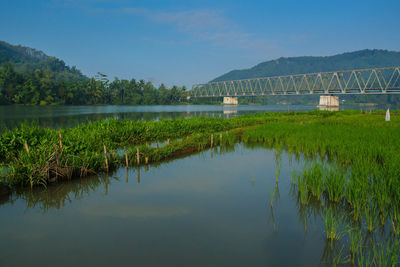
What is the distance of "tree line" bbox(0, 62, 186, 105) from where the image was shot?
60.1 m

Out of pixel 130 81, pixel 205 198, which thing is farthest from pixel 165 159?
pixel 130 81

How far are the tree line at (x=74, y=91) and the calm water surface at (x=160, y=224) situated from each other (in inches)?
2506

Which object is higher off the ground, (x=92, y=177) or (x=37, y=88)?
(x=37, y=88)

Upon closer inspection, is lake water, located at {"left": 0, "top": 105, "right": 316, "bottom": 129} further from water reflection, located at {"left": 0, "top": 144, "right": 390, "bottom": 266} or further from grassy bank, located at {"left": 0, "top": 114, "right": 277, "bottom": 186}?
water reflection, located at {"left": 0, "top": 144, "right": 390, "bottom": 266}

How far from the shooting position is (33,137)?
33.0ft

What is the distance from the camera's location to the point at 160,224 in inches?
221

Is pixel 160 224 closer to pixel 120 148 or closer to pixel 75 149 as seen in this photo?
pixel 75 149

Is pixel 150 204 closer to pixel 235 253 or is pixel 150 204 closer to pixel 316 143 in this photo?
pixel 235 253

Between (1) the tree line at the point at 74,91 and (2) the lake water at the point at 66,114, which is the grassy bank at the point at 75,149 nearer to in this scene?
(2) the lake water at the point at 66,114

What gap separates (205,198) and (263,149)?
7.04m

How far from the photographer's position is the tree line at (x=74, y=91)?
6009 centimetres

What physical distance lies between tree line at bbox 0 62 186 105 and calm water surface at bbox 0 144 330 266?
63.6m

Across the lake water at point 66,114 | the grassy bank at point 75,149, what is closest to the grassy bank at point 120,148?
the grassy bank at point 75,149

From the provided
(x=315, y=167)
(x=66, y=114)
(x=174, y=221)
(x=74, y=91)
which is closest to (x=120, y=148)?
(x=174, y=221)
